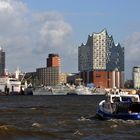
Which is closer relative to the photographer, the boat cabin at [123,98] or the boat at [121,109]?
the boat at [121,109]

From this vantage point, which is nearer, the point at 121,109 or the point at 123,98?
the point at 121,109

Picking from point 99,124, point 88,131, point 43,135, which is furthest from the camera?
point 99,124

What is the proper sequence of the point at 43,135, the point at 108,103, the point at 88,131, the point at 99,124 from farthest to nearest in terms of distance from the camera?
the point at 108,103, the point at 99,124, the point at 88,131, the point at 43,135

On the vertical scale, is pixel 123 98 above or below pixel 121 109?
above

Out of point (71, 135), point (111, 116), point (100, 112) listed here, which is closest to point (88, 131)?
point (71, 135)

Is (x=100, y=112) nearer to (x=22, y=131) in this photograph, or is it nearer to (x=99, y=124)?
(x=99, y=124)

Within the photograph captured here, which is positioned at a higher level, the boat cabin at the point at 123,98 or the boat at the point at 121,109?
the boat cabin at the point at 123,98

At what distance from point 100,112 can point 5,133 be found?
72.9ft

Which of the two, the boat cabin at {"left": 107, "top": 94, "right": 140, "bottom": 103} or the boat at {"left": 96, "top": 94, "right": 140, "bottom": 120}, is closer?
the boat at {"left": 96, "top": 94, "right": 140, "bottom": 120}

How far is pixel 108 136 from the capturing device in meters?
48.4

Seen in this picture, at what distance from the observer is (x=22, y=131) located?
52.1 m

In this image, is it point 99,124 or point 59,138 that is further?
point 99,124

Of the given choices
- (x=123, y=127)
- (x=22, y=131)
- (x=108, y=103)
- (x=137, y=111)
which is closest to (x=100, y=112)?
(x=108, y=103)

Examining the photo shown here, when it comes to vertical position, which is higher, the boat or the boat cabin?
the boat cabin
